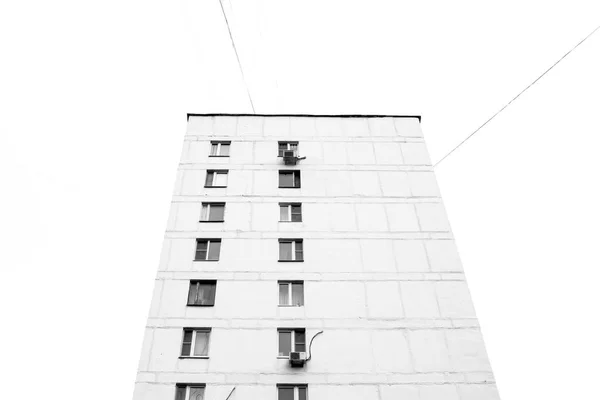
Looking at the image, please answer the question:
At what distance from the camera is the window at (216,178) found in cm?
2680

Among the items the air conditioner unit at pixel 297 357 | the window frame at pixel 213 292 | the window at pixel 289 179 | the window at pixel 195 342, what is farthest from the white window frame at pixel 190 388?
the window at pixel 289 179

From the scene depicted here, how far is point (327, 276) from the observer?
22.7m

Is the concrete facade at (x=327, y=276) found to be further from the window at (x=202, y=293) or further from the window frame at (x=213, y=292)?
the window at (x=202, y=293)

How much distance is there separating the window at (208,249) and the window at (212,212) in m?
1.38

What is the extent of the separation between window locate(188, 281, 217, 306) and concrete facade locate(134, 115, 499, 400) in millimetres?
371

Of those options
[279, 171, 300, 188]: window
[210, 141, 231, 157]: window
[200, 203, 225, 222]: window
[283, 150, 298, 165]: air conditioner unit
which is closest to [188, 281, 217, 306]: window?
[200, 203, 225, 222]: window

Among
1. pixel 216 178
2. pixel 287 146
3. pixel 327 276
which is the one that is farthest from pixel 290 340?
pixel 287 146

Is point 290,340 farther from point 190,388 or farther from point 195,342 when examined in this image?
point 190,388

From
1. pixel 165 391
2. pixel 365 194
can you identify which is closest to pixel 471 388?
pixel 365 194

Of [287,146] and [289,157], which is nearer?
[289,157]

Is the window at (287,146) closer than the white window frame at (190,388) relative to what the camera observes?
No

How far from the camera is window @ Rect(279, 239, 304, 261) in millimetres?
23516

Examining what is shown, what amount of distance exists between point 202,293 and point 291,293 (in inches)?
180

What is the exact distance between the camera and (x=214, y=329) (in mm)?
20844
